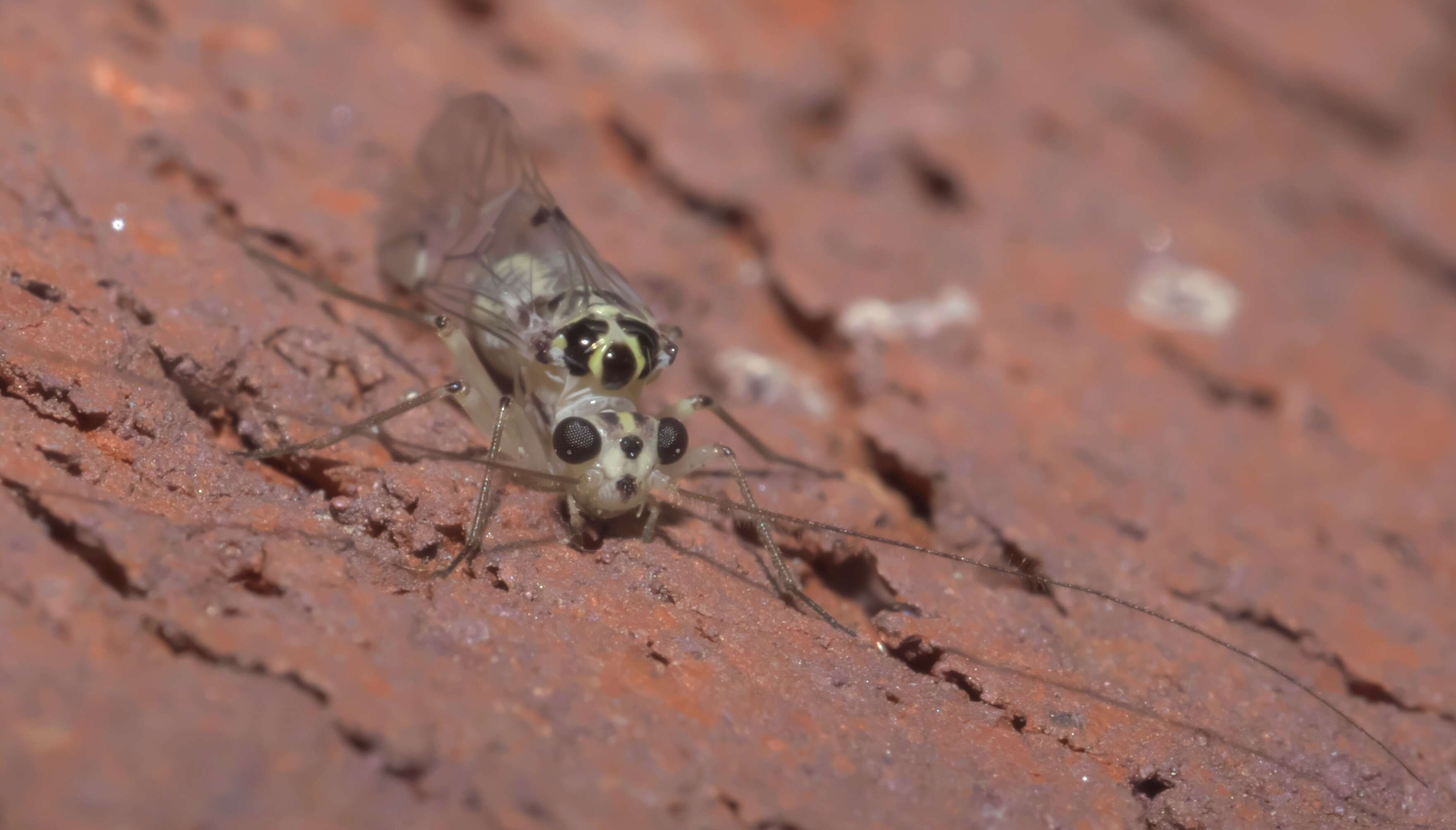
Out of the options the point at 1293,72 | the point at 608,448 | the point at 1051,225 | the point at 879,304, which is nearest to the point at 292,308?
the point at 608,448

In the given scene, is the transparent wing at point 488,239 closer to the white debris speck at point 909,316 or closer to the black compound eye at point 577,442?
the black compound eye at point 577,442

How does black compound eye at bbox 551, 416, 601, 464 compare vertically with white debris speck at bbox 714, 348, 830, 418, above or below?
above

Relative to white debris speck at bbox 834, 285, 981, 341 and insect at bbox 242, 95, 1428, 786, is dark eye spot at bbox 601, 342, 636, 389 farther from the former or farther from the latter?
white debris speck at bbox 834, 285, 981, 341

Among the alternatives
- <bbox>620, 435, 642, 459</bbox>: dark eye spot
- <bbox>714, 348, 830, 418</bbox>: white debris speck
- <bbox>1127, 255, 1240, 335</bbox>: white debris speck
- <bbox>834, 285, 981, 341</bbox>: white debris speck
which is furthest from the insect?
<bbox>1127, 255, 1240, 335</bbox>: white debris speck

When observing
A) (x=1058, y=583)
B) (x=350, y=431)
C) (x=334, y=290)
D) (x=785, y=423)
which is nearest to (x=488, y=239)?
(x=334, y=290)

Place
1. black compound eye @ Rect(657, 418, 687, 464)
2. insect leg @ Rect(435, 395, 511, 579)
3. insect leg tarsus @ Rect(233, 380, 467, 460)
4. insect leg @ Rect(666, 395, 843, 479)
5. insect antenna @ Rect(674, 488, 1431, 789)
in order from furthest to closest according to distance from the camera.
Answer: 1. insect leg @ Rect(666, 395, 843, 479)
2. black compound eye @ Rect(657, 418, 687, 464)
3. insect antenna @ Rect(674, 488, 1431, 789)
4. insect leg tarsus @ Rect(233, 380, 467, 460)
5. insect leg @ Rect(435, 395, 511, 579)

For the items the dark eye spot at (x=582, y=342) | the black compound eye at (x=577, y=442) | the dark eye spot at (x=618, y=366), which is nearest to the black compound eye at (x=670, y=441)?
the black compound eye at (x=577, y=442)
